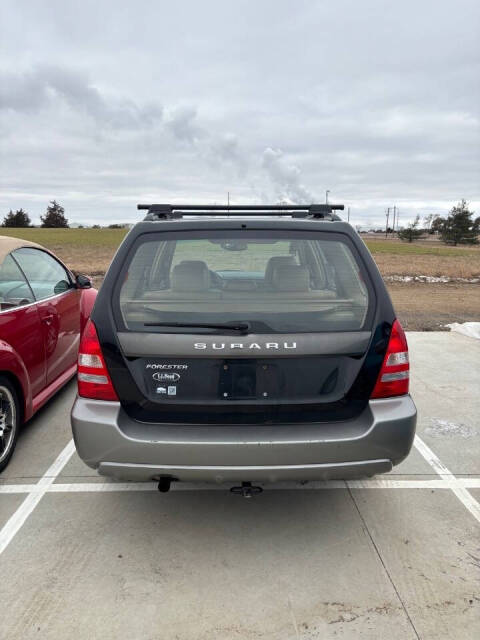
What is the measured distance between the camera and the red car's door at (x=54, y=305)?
3973mm

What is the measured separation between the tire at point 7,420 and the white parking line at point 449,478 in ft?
9.77

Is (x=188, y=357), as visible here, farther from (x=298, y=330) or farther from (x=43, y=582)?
(x=43, y=582)

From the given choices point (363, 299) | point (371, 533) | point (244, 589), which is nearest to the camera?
point (244, 589)

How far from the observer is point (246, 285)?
98.7 inches

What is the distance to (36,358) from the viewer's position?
371 cm

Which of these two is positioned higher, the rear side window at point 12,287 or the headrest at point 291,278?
the headrest at point 291,278

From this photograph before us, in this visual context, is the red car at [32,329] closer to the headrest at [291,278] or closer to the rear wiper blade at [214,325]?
the rear wiper blade at [214,325]

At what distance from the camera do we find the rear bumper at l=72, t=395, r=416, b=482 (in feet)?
7.32

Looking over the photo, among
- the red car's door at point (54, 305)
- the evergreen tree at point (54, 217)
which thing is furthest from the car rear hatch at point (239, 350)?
the evergreen tree at point (54, 217)

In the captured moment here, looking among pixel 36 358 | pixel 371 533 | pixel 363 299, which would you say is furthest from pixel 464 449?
pixel 36 358

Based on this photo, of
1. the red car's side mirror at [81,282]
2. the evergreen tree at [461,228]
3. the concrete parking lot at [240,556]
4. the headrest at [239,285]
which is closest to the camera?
the concrete parking lot at [240,556]

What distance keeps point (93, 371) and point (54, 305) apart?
2069mm

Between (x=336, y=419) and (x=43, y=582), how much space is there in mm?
1604

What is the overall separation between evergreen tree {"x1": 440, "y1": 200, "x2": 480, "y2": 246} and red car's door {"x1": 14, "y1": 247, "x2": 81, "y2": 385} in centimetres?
8470
